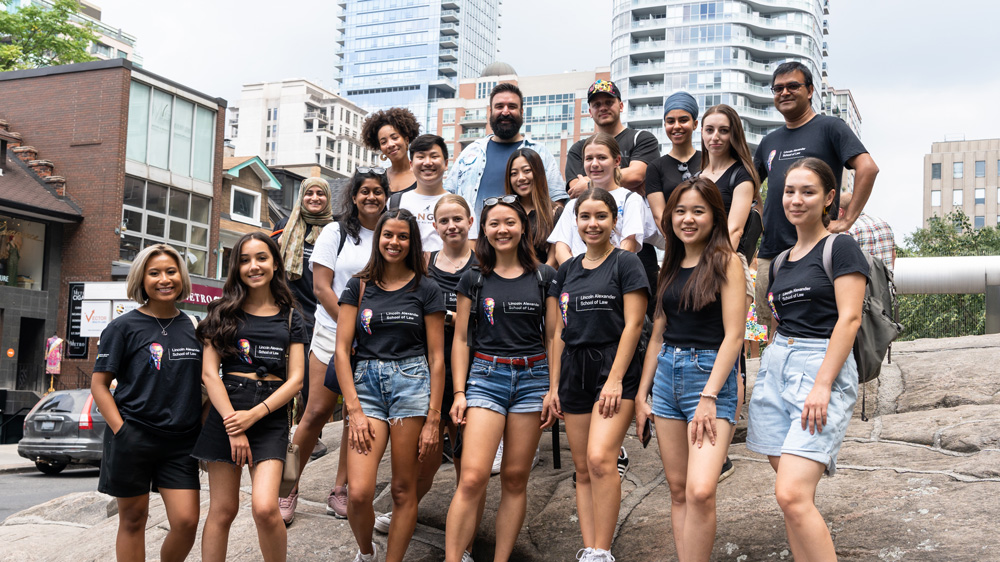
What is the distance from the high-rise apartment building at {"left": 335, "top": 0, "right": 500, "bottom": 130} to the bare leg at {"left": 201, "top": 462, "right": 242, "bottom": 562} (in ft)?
442

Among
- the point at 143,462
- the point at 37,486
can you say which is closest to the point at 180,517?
the point at 143,462

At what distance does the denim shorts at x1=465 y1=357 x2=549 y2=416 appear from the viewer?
4.84 m

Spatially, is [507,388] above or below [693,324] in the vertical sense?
below

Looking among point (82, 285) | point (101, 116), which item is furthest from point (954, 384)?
A: point (101, 116)

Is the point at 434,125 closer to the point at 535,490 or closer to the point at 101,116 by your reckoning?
the point at 101,116

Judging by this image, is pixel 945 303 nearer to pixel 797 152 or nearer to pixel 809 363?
pixel 797 152

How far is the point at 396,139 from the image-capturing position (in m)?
6.50

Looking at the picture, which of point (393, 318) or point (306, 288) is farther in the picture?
point (306, 288)

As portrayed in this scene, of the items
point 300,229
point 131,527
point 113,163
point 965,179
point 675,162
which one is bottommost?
point 131,527

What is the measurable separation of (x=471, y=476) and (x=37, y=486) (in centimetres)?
1177

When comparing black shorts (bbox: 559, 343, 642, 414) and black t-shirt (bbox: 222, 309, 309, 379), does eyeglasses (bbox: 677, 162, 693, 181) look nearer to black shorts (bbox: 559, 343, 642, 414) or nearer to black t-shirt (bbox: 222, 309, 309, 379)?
black shorts (bbox: 559, 343, 642, 414)

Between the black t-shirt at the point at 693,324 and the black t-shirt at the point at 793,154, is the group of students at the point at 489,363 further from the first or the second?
the black t-shirt at the point at 793,154

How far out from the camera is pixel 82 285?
1923cm

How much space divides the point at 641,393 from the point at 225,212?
29.6 meters
